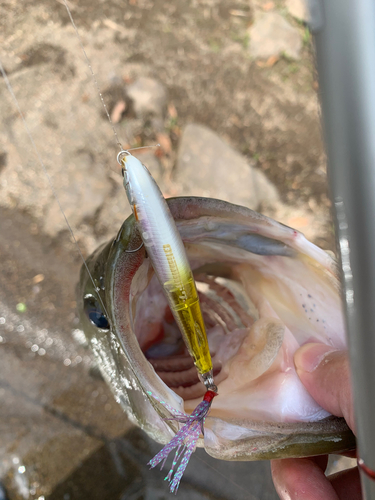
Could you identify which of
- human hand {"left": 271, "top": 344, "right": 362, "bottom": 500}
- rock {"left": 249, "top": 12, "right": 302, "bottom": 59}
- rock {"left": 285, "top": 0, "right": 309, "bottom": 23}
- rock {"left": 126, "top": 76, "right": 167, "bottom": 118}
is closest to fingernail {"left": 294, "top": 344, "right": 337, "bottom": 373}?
human hand {"left": 271, "top": 344, "right": 362, "bottom": 500}

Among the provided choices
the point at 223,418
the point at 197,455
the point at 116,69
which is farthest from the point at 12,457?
the point at 116,69

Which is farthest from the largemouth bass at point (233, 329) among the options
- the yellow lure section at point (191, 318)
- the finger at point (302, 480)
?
the finger at point (302, 480)

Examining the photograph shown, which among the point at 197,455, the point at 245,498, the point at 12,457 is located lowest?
the point at 245,498

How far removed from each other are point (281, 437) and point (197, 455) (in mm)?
1640

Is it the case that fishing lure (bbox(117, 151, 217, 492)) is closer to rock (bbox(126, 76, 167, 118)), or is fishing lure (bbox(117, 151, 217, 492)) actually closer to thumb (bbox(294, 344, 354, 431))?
thumb (bbox(294, 344, 354, 431))

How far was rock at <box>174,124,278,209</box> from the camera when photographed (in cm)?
306

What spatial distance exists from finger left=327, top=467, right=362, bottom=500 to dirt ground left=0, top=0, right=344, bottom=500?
1108 millimetres

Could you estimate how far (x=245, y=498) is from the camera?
2.75m

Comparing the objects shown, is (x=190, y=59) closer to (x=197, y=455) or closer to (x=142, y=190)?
(x=142, y=190)

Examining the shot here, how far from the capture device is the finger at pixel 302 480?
162cm

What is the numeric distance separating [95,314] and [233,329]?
73 cm

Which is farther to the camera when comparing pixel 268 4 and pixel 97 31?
pixel 268 4

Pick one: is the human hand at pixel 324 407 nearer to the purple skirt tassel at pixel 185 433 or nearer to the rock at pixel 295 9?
the purple skirt tassel at pixel 185 433

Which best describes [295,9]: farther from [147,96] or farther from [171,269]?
[171,269]
